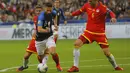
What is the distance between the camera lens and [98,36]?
14023 millimetres

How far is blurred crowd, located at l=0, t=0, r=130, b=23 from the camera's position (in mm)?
32906

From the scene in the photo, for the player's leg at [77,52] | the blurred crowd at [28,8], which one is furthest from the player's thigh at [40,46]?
the blurred crowd at [28,8]

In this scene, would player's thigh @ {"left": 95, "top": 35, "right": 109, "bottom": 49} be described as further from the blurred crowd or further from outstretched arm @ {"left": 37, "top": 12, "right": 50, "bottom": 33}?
the blurred crowd

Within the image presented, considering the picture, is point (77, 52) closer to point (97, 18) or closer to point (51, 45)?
point (51, 45)

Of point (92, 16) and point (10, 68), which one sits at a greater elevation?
point (92, 16)

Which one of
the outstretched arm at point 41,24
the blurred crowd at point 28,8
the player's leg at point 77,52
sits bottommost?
the blurred crowd at point 28,8

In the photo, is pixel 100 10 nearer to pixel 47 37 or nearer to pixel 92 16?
pixel 92 16

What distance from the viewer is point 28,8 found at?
114 ft

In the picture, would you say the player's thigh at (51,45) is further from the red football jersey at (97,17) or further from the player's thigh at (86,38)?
the red football jersey at (97,17)

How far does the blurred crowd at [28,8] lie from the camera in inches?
1296

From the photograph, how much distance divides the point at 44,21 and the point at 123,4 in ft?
70.6

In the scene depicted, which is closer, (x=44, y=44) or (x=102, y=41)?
(x=44, y=44)

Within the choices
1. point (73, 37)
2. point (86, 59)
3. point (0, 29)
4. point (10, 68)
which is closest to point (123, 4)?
point (73, 37)

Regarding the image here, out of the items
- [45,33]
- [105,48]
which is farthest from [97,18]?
[45,33]
